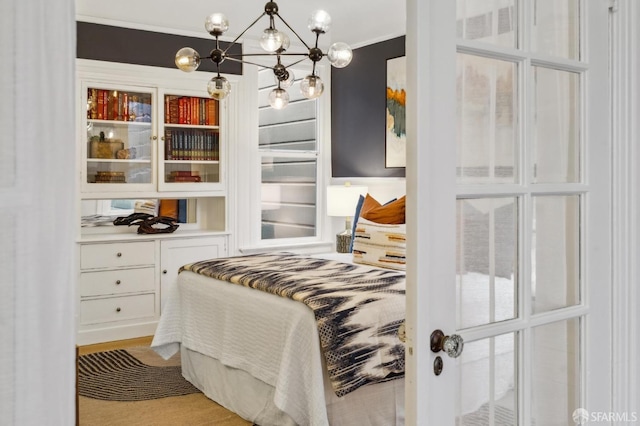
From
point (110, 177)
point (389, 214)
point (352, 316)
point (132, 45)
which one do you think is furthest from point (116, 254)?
point (352, 316)

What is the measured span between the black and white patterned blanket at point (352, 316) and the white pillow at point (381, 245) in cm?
44

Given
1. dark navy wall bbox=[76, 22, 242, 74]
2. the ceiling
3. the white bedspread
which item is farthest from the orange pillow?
dark navy wall bbox=[76, 22, 242, 74]

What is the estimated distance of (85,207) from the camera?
17.6 ft

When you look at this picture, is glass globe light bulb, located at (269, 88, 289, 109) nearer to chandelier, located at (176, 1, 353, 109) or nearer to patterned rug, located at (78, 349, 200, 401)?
chandelier, located at (176, 1, 353, 109)

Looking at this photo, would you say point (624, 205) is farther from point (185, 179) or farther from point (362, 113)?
point (362, 113)

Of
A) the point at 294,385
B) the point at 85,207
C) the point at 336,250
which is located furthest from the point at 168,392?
the point at 336,250

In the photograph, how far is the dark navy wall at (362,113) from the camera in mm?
6109

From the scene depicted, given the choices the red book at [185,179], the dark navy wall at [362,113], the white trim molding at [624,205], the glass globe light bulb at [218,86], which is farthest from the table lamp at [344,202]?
the white trim molding at [624,205]

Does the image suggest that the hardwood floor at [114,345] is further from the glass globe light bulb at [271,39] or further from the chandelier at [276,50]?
the glass globe light bulb at [271,39]

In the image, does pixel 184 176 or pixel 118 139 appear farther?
pixel 184 176

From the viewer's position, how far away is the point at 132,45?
18.0ft

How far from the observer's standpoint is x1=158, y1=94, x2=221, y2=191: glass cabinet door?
18.4 ft

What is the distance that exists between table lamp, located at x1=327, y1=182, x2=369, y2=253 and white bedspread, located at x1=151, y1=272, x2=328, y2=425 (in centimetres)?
212

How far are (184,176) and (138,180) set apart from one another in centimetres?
41
